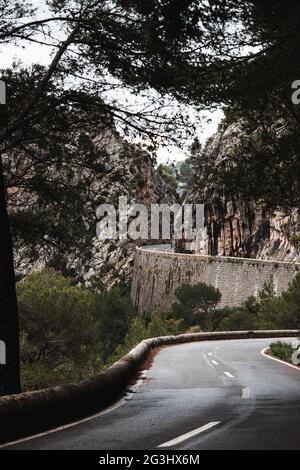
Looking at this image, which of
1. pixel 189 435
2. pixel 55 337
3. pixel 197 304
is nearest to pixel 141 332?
pixel 55 337

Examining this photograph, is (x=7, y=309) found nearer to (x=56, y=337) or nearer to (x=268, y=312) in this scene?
(x=56, y=337)

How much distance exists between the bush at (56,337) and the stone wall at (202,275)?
2123 cm

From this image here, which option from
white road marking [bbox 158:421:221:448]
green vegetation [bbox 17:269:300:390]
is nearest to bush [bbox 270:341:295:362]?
green vegetation [bbox 17:269:300:390]

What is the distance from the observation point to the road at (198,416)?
24.6 ft

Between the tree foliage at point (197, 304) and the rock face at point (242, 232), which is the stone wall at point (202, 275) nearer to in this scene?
the tree foliage at point (197, 304)

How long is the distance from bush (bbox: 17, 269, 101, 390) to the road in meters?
21.5

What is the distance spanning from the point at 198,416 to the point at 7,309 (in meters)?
4.08

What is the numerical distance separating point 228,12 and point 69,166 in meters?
4.83

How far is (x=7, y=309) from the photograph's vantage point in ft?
39.2

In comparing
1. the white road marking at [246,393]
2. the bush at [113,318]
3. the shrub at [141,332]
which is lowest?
the bush at [113,318]

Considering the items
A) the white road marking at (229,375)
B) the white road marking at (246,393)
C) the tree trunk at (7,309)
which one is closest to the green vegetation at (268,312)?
the white road marking at (229,375)

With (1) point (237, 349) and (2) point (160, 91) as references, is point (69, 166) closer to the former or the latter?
(2) point (160, 91)

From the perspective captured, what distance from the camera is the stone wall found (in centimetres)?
6233

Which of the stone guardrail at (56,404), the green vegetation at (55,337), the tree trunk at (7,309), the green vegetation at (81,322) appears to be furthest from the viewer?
the green vegetation at (81,322)
